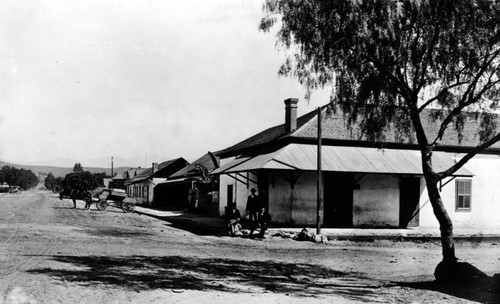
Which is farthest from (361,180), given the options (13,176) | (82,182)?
(13,176)

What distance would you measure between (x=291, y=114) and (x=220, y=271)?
13614 mm

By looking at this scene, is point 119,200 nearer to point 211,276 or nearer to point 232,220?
point 232,220

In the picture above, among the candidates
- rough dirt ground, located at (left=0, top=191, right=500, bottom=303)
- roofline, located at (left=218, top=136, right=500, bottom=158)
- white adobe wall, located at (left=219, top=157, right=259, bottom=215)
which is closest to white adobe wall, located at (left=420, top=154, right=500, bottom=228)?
roofline, located at (left=218, top=136, right=500, bottom=158)

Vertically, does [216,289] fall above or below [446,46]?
below

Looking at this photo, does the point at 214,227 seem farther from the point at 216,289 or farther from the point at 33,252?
the point at 216,289

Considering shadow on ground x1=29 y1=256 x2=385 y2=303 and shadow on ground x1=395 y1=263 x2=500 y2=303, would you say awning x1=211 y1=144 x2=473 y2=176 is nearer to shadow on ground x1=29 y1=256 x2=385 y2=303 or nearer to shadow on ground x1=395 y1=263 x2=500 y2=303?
shadow on ground x1=29 y1=256 x2=385 y2=303

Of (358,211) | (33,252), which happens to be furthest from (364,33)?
(358,211)

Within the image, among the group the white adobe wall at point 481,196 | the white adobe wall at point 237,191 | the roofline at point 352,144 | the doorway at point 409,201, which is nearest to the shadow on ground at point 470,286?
the roofline at point 352,144

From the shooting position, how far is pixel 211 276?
9.02 m

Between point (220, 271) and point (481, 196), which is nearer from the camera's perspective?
point (220, 271)

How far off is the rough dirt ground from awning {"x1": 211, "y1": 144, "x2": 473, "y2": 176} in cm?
395

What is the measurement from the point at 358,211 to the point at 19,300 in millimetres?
16498

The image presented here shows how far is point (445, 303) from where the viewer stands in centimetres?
736

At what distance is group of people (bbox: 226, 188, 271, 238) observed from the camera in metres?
16.4
